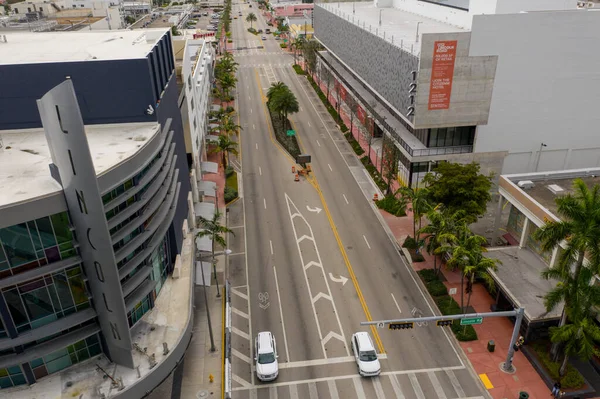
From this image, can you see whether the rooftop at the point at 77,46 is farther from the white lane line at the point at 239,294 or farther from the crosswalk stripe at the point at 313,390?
the crosswalk stripe at the point at 313,390

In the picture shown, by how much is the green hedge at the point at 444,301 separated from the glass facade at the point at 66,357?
28.5m

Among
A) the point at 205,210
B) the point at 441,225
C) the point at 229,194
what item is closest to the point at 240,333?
the point at 205,210

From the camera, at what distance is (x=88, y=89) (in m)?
36.7

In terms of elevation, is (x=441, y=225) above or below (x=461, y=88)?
below

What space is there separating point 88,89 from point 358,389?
31.2 meters

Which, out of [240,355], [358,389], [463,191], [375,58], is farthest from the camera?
[375,58]

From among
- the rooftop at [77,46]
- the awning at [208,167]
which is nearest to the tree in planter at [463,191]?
the awning at [208,167]

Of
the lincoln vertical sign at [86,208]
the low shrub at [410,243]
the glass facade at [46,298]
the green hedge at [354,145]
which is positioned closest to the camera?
the lincoln vertical sign at [86,208]

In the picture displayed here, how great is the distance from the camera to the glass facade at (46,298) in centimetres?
2795

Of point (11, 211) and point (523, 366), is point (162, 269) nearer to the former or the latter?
point (11, 211)

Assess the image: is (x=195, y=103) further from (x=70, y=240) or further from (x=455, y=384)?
(x=455, y=384)

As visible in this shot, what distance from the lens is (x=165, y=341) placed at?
3356 cm

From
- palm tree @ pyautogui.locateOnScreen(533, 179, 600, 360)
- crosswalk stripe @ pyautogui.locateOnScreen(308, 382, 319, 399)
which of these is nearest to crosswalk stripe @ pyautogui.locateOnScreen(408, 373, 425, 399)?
crosswalk stripe @ pyautogui.locateOnScreen(308, 382, 319, 399)

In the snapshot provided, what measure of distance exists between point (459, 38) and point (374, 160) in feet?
78.7
